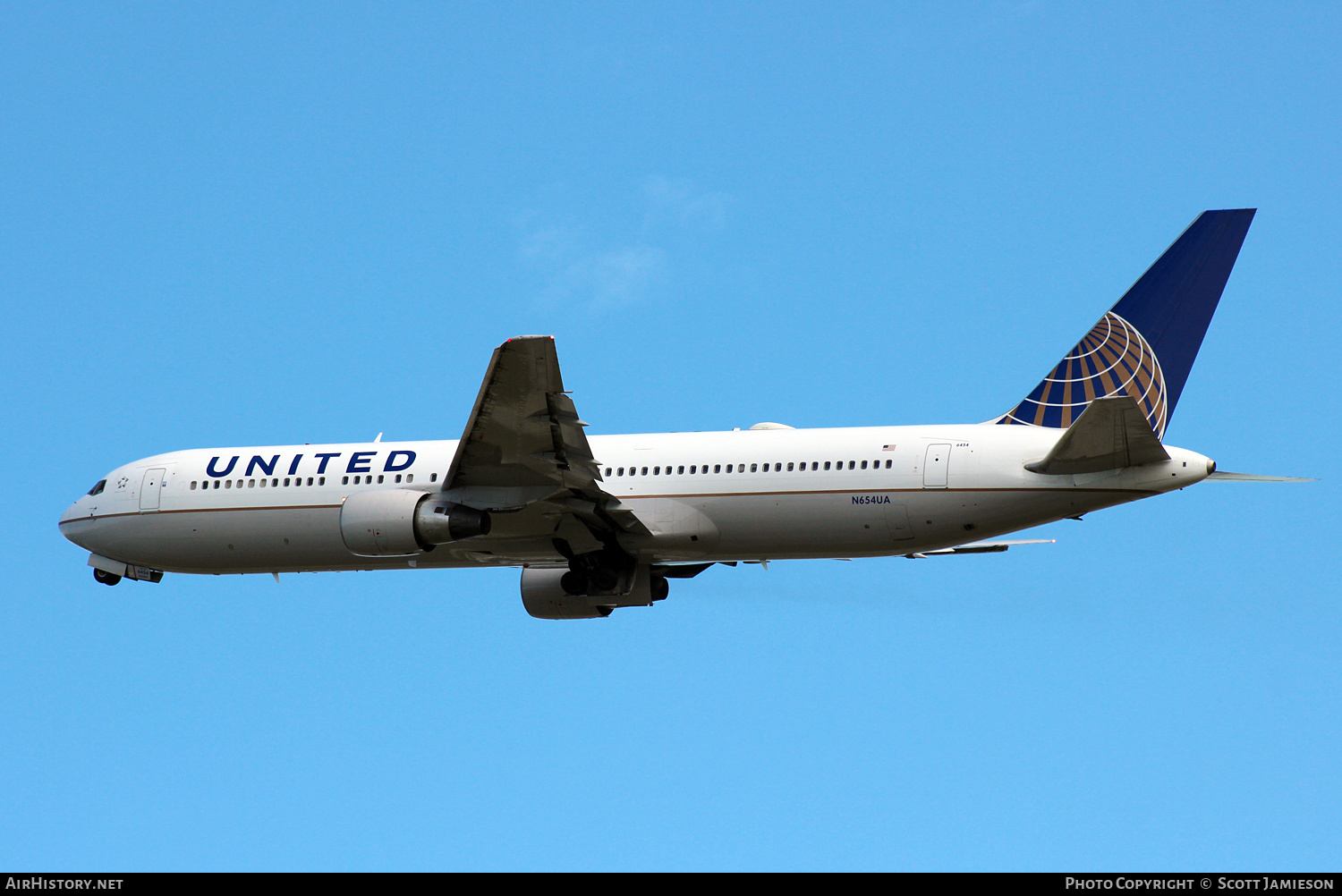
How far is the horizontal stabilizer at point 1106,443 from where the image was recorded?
22.7 metres

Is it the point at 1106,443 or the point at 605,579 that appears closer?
the point at 1106,443

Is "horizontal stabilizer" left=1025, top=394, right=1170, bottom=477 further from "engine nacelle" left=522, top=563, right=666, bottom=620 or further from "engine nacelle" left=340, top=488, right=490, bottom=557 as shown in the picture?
"engine nacelle" left=340, top=488, right=490, bottom=557

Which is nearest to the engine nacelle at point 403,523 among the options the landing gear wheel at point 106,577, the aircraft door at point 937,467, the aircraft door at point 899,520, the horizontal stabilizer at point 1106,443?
the aircraft door at point 899,520

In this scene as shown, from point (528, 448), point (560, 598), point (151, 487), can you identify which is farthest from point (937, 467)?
point (151, 487)

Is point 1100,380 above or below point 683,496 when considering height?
above

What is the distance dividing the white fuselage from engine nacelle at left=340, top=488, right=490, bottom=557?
106 cm

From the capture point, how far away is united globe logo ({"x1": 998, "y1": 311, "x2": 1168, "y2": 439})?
26.3 m

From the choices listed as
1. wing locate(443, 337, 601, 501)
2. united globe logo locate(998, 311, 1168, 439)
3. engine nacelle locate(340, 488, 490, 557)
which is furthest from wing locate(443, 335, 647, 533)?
united globe logo locate(998, 311, 1168, 439)

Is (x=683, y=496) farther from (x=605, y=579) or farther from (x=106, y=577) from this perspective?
(x=106, y=577)

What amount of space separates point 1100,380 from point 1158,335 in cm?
126

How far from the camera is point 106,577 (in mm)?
31047
